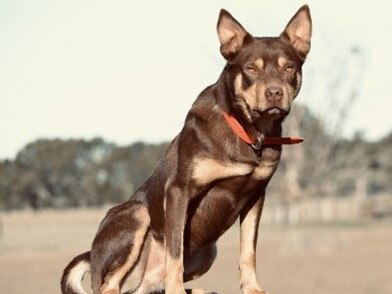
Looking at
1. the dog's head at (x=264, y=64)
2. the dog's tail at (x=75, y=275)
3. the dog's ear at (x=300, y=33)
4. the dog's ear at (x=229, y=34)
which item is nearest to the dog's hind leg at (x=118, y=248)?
the dog's tail at (x=75, y=275)

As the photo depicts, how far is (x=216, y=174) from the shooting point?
630 centimetres

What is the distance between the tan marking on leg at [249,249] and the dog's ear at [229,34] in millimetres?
1083

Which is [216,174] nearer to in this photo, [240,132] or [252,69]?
[240,132]

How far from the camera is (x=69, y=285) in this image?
23.2ft

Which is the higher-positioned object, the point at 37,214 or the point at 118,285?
the point at 118,285

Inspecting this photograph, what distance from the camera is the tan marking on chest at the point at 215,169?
20.6 ft

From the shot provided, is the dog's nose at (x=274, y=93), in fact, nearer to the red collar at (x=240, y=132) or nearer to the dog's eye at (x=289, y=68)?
the dog's eye at (x=289, y=68)

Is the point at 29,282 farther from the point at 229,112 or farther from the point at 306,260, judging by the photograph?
the point at 229,112

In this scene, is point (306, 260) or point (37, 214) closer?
point (306, 260)

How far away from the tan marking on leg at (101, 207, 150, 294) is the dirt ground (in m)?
15.1

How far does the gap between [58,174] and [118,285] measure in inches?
3408

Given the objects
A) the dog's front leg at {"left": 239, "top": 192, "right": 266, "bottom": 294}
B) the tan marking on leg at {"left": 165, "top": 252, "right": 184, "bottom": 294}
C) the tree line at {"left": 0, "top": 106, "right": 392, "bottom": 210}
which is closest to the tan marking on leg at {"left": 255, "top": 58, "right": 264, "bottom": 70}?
the dog's front leg at {"left": 239, "top": 192, "right": 266, "bottom": 294}

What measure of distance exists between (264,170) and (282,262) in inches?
1085

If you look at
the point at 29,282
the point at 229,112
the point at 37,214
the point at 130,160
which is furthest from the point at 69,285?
the point at 130,160
